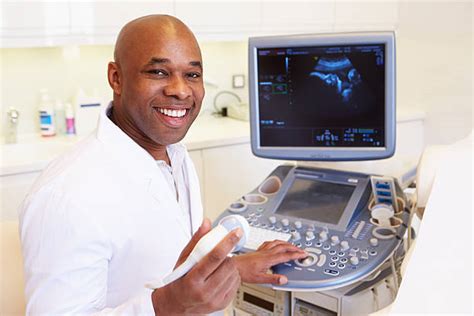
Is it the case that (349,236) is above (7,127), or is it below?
below

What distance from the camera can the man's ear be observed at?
1.23 m

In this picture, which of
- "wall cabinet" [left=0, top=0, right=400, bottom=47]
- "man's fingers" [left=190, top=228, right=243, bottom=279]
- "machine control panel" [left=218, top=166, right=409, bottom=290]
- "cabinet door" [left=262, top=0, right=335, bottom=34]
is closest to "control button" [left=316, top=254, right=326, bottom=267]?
"machine control panel" [left=218, top=166, right=409, bottom=290]

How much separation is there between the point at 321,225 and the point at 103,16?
176 cm

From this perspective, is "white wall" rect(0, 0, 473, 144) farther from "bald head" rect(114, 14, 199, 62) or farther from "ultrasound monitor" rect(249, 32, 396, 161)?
"bald head" rect(114, 14, 199, 62)

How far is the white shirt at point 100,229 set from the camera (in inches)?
40.0

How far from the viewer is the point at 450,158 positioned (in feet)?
3.48

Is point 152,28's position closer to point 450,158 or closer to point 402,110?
point 450,158

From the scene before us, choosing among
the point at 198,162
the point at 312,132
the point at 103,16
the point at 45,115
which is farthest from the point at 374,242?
the point at 45,115

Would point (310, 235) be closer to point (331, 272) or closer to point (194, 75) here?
point (331, 272)

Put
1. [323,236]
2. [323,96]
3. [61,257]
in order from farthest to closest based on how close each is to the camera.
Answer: [323,96]
[323,236]
[61,257]

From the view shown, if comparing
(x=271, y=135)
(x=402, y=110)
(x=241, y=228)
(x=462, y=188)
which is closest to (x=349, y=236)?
(x=271, y=135)

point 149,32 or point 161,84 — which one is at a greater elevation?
point 149,32

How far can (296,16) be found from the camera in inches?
129

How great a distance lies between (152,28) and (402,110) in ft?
9.36
